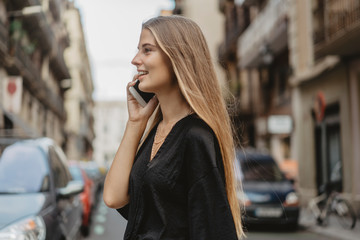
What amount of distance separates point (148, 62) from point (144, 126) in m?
0.33

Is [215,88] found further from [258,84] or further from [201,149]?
[258,84]

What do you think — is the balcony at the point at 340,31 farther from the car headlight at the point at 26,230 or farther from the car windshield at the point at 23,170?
the car headlight at the point at 26,230

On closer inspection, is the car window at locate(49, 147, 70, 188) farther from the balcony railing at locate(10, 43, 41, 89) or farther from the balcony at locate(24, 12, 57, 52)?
the balcony at locate(24, 12, 57, 52)

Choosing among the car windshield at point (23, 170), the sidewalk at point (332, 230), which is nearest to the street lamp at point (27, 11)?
the sidewalk at point (332, 230)

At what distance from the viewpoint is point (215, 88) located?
1940 millimetres

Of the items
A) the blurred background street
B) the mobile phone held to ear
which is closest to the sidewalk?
the blurred background street

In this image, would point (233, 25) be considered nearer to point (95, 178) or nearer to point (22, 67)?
point (22, 67)

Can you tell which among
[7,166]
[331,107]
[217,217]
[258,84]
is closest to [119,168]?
[217,217]

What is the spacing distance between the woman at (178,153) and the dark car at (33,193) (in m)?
2.22

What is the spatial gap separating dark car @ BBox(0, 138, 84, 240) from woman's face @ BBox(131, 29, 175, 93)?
7.92 ft

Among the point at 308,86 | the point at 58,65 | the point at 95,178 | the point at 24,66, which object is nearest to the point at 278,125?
the point at 308,86

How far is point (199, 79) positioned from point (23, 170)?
353 cm

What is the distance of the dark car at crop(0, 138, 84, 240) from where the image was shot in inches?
161

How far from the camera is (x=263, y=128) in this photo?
26672mm
